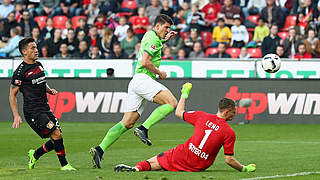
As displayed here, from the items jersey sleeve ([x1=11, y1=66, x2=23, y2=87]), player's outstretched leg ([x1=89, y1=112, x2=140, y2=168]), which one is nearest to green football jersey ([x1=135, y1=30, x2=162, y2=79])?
player's outstretched leg ([x1=89, y1=112, x2=140, y2=168])

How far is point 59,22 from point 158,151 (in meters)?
14.8

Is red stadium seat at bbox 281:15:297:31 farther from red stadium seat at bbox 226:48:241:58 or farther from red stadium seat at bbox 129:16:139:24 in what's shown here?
red stadium seat at bbox 129:16:139:24

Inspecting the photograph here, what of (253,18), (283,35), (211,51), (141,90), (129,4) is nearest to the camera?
(141,90)

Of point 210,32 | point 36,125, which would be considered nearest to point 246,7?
point 210,32

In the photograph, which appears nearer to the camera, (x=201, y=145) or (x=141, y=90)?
(x=201, y=145)

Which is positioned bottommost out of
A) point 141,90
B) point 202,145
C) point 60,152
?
point 60,152

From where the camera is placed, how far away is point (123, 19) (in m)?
24.3

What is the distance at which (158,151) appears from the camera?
40.1 ft

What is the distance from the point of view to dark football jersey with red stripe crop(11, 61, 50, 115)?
9.41 m

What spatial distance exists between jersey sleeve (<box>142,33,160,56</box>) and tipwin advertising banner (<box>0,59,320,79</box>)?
10524 mm

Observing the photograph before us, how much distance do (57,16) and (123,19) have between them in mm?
3357

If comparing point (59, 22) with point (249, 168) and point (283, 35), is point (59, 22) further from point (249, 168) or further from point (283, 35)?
point (249, 168)

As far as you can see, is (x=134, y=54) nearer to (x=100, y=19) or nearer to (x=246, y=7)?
(x=100, y=19)

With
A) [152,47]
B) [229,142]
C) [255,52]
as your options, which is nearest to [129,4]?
[255,52]
